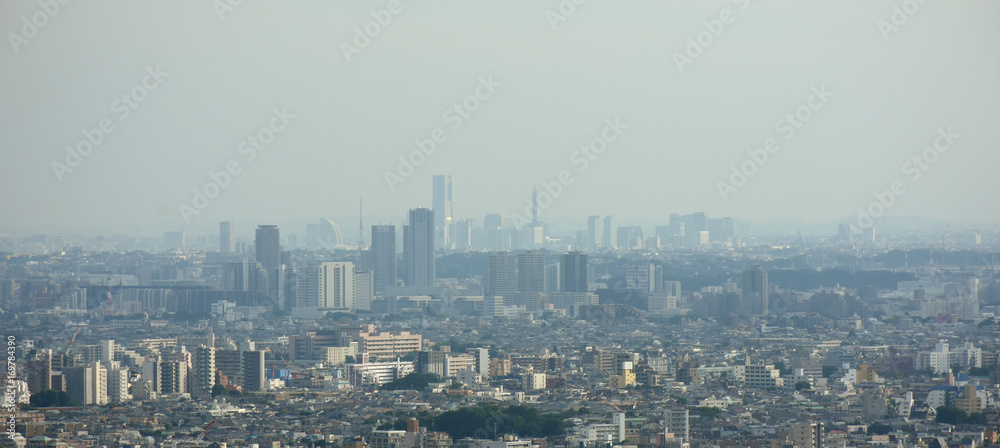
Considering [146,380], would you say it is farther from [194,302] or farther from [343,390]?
[194,302]

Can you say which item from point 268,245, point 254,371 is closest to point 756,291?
point 268,245

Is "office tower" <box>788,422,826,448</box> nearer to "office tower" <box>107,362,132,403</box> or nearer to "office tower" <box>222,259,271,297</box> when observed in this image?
"office tower" <box>107,362,132,403</box>

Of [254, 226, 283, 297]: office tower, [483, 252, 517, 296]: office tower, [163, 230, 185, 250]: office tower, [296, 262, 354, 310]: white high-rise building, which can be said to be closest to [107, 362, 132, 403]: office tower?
[296, 262, 354, 310]: white high-rise building

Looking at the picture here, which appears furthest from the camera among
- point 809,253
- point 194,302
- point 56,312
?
point 809,253

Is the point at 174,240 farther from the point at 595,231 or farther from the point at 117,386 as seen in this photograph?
the point at 117,386

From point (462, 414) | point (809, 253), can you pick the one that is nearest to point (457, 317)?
point (809, 253)
